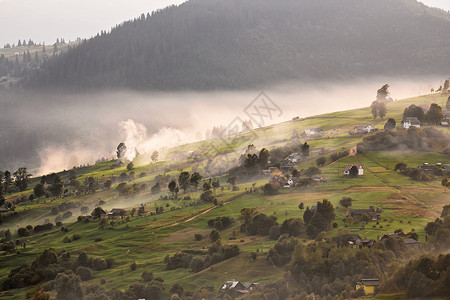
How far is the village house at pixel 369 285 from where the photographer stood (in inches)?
2549

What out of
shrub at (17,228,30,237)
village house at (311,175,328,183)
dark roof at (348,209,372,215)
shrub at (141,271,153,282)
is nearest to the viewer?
shrub at (141,271,153,282)

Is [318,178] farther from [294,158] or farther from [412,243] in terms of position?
[412,243]

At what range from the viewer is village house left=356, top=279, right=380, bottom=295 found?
64750mm

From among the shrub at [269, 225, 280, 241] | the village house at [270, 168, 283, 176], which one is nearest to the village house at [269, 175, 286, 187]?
the village house at [270, 168, 283, 176]

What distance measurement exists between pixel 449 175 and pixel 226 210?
56.2 metres

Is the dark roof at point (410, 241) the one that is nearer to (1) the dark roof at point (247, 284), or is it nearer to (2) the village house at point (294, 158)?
(1) the dark roof at point (247, 284)

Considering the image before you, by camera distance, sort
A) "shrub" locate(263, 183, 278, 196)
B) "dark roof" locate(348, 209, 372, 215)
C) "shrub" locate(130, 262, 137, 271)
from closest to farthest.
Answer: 1. "shrub" locate(130, 262, 137, 271)
2. "dark roof" locate(348, 209, 372, 215)
3. "shrub" locate(263, 183, 278, 196)

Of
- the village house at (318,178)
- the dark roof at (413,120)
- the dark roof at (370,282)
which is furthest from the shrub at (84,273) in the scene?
the dark roof at (413,120)

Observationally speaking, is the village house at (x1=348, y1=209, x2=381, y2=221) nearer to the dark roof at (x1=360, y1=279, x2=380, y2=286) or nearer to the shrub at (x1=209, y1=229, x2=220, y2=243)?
the shrub at (x1=209, y1=229, x2=220, y2=243)

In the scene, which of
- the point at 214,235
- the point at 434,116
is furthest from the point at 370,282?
the point at 434,116

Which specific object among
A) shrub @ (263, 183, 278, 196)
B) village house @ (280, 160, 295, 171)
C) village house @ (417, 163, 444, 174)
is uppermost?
village house @ (280, 160, 295, 171)

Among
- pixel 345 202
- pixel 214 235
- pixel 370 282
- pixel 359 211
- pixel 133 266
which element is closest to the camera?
pixel 370 282

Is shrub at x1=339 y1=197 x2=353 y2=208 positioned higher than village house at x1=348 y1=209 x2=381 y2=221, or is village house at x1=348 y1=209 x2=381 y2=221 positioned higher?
shrub at x1=339 y1=197 x2=353 y2=208

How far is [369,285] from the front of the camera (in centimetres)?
6531
